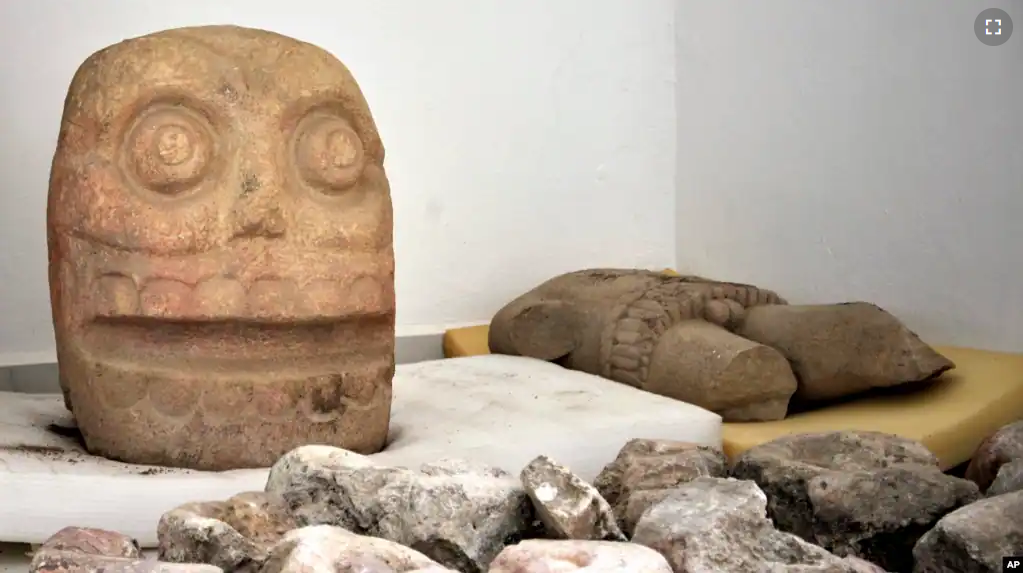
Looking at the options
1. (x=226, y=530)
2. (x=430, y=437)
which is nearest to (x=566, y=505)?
(x=226, y=530)

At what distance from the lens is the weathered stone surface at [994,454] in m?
1.87

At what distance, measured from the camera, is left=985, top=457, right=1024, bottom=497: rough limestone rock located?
5.33ft

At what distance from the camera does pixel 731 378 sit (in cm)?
232

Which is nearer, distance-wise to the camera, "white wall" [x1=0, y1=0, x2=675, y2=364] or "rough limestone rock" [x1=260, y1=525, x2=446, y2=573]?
"rough limestone rock" [x1=260, y1=525, x2=446, y2=573]

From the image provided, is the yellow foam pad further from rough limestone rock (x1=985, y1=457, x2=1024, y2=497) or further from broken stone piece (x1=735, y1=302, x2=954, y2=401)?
rough limestone rock (x1=985, y1=457, x2=1024, y2=497)

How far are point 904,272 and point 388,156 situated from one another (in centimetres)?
147

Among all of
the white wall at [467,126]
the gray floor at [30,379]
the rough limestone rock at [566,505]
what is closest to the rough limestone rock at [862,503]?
the rough limestone rock at [566,505]

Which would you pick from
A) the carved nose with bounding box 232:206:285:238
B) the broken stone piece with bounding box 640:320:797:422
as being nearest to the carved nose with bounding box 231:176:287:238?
the carved nose with bounding box 232:206:285:238

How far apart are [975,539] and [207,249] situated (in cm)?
125

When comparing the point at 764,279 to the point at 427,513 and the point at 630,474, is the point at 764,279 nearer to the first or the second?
the point at 630,474

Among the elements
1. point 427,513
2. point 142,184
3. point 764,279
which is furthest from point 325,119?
point 764,279

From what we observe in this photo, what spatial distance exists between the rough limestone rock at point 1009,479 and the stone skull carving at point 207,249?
1.07m

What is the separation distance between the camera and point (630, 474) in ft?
5.66

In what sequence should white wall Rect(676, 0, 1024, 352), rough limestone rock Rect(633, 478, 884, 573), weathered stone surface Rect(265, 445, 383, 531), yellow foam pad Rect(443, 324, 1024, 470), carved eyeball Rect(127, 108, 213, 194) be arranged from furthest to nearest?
white wall Rect(676, 0, 1024, 352), yellow foam pad Rect(443, 324, 1024, 470), carved eyeball Rect(127, 108, 213, 194), weathered stone surface Rect(265, 445, 383, 531), rough limestone rock Rect(633, 478, 884, 573)
